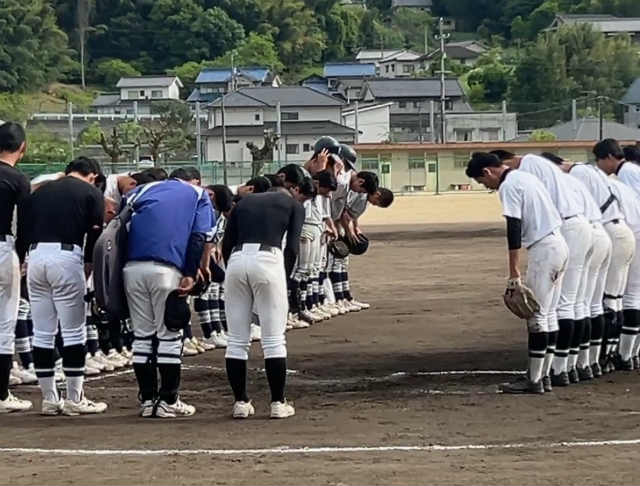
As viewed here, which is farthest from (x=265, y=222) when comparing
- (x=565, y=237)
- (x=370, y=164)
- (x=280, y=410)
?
(x=370, y=164)

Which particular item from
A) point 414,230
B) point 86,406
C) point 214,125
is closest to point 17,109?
point 214,125

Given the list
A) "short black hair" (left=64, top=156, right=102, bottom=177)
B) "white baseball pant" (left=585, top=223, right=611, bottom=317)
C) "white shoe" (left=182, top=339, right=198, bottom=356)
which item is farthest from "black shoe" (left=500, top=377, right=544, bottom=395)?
"white shoe" (left=182, top=339, right=198, bottom=356)

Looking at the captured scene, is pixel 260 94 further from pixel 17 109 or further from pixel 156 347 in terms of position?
pixel 156 347

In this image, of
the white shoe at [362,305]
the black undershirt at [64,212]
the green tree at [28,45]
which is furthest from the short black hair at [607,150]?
the green tree at [28,45]

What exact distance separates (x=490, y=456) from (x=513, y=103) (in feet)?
307

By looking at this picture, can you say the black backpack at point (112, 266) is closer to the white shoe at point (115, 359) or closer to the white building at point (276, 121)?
the white shoe at point (115, 359)

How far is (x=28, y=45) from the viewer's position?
94812 mm

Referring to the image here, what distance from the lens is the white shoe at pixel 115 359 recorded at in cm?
1316

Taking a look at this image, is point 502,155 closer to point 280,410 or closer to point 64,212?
point 280,410

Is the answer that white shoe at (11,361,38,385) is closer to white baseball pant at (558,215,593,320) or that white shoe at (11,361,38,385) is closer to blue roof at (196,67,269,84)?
white baseball pant at (558,215,593,320)

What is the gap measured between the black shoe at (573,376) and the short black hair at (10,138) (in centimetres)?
523

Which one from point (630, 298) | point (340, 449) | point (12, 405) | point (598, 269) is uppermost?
point (598, 269)

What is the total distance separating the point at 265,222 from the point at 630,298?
435 centimetres

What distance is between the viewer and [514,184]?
35.0 ft
